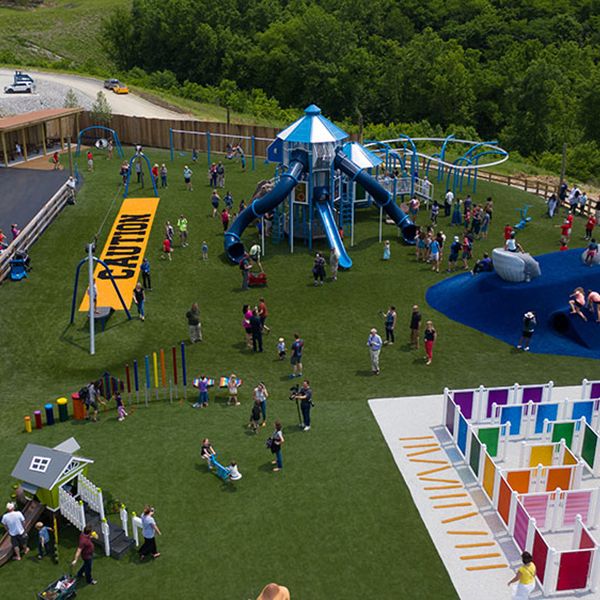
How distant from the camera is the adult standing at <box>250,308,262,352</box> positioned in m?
28.5

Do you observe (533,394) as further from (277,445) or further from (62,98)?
(62,98)

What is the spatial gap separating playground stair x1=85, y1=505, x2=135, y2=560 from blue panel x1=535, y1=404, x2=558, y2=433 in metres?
11.3

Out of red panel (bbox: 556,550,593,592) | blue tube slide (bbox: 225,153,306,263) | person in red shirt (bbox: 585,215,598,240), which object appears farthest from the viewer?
person in red shirt (bbox: 585,215,598,240)

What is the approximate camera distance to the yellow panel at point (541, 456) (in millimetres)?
20953

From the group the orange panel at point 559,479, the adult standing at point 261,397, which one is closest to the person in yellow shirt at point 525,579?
the orange panel at point 559,479

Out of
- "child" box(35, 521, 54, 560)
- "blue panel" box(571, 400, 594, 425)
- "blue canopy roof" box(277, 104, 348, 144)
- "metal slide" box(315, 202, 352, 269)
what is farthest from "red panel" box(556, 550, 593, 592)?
"blue canopy roof" box(277, 104, 348, 144)

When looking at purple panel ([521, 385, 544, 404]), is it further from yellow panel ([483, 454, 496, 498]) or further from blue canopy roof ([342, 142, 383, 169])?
blue canopy roof ([342, 142, 383, 169])

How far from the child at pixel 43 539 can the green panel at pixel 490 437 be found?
35.2 feet

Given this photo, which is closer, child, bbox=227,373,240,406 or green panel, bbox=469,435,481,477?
green panel, bbox=469,435,481,477

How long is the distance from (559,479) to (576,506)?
105 centimetres

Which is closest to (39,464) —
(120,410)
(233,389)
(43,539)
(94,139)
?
(43,539)

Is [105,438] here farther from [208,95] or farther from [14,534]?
[208,95]

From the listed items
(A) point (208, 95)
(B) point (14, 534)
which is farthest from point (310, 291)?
(A) point (208, 95)

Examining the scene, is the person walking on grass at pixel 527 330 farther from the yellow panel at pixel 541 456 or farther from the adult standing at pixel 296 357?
the yellow panel at pixel 541 456
